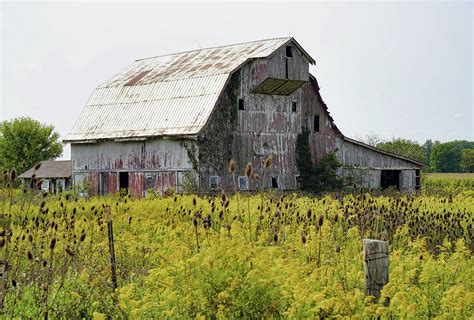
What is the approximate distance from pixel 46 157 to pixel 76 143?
1451 inches

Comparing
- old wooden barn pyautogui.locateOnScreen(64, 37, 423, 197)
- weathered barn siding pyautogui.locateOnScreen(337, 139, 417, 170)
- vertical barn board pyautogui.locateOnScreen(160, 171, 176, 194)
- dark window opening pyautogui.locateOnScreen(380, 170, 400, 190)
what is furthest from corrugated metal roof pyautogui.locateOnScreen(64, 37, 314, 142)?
dark window opening pyautogui.locateOnScreen(380, 170, 400, 190)

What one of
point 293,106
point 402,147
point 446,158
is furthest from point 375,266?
point 446,158

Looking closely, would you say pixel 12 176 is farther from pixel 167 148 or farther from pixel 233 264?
pixel 167 148

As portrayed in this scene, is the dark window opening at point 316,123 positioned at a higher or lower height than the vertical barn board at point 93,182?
higher

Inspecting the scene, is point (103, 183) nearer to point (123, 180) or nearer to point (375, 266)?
point (123, 180)

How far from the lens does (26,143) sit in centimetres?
6950

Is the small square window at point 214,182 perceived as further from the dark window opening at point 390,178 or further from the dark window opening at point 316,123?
the dark window opening at point 390,178

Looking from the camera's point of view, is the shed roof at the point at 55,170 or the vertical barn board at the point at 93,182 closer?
the vertical barn board at the point at 93,182

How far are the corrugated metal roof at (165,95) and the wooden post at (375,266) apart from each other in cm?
2130

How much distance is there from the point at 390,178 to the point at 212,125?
1263cm

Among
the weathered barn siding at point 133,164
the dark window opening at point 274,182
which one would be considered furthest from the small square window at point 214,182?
the dark window opening at point 274,182

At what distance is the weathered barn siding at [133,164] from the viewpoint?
97.8ft

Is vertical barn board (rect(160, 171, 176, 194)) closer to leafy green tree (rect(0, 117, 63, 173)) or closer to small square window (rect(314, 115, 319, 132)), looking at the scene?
small square window (rect(314, 115, 319, 132))

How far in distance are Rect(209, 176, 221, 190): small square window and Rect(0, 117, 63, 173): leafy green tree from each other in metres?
42.3
